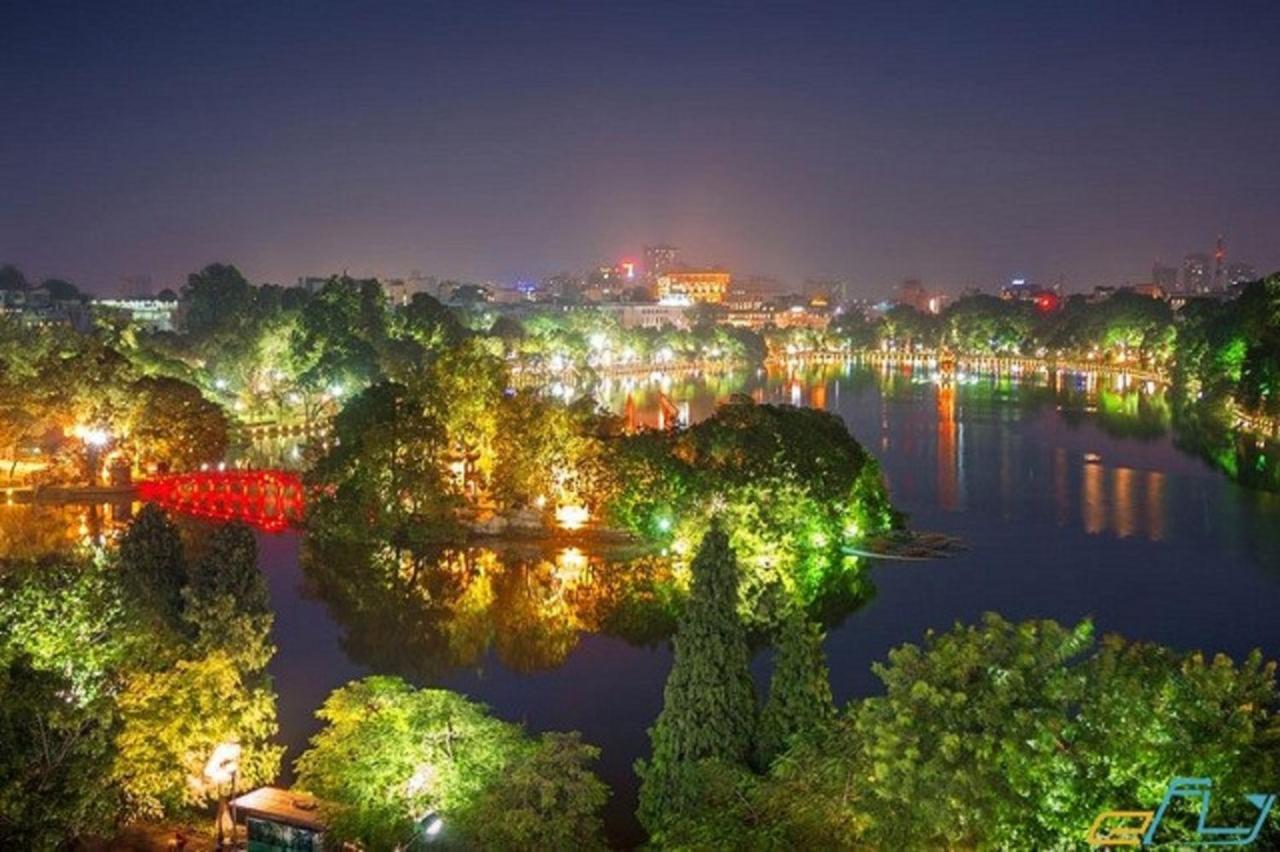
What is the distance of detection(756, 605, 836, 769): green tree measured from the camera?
46.2ft

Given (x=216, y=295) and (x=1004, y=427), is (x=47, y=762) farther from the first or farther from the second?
(x=216, y=295)

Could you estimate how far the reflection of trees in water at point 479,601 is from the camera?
23141 mm

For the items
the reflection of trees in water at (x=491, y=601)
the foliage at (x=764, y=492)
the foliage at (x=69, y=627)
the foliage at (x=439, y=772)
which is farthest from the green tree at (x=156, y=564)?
the foliage at (x=764, y=492)

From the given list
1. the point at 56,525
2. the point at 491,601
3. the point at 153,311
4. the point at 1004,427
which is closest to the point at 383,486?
the point at 491,601

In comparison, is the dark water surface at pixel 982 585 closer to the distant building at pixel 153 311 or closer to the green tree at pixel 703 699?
the green tree at pixel 703 699

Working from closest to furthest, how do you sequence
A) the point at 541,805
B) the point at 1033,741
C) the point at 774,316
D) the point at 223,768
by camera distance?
the point at 1033,741 → the point at 541,805 → the point at 223,768 → the point at 774,316

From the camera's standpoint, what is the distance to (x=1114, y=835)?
31.6 ft

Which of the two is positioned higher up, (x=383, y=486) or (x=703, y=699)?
(x=383, y=486)

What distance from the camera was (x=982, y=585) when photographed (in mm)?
27781

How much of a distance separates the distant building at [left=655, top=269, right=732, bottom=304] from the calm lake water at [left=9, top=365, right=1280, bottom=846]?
132562 millimetres

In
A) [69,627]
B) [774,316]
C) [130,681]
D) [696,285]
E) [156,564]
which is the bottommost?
[130,681]

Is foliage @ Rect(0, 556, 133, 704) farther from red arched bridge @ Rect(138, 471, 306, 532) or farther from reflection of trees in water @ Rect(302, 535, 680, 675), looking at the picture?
red arched bridge @ Rect(138, 471, 306, 532)

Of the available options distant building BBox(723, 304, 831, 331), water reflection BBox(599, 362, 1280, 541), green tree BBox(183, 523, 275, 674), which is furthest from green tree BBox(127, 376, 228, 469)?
distant building BBox(723, 304, 831, 331)

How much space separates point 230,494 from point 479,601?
1386 centimetres
